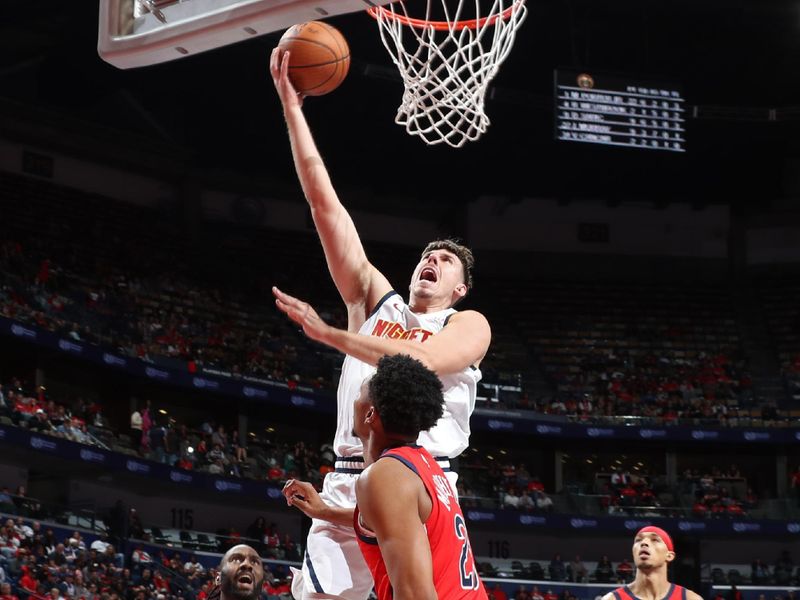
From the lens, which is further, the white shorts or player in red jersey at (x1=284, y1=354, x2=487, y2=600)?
the white shorts

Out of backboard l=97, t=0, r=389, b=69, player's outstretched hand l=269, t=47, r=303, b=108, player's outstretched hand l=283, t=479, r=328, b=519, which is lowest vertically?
player's outstretched hand l=283, t=479, r=328, b=519

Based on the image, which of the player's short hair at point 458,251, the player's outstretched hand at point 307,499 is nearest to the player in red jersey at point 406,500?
the player's outstretched hand at point 307,499

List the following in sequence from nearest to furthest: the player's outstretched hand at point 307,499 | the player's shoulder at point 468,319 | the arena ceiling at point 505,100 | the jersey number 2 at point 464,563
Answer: the jersey number 2 at point 464,563, the player's outstretched hand at point 307,499, the player's shoulder at point 468,319, the arena ceiling at point 505,100

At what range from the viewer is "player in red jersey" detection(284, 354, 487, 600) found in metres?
3.33

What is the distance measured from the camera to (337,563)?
4.33 m

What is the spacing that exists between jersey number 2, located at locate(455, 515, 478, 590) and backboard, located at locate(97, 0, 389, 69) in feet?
6.26

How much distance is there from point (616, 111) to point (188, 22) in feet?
54.9

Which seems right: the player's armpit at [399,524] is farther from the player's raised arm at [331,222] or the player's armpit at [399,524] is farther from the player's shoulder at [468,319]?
the player's raised arm at [331,222]

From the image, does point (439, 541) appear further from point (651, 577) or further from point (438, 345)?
point (651, 577)

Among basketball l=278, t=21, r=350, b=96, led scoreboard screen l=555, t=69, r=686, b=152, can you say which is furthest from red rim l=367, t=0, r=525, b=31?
led scoreboard screen l=555, t=69, r=686, b=152

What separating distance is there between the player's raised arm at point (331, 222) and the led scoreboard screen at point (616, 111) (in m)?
16.3

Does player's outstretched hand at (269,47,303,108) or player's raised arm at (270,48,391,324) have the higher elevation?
player's outstretched hand at (269,47,303,108)

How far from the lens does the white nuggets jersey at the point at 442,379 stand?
14.7 feet

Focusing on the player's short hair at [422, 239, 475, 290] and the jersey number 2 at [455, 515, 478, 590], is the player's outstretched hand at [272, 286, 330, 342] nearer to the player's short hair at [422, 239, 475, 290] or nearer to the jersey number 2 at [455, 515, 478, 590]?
the jersey number 2 at [455, 515, 478, 590]
